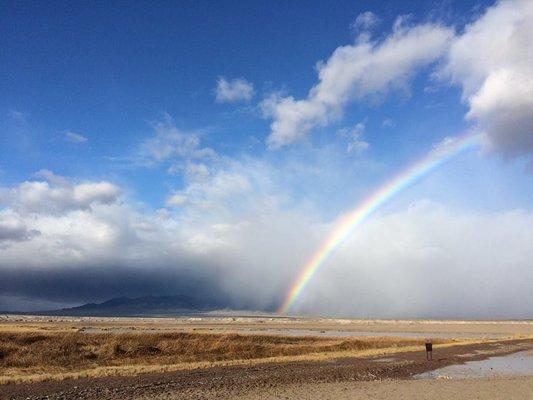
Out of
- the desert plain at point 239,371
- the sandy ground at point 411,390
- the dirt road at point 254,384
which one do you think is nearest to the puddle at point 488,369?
the desert plain at point 239,371

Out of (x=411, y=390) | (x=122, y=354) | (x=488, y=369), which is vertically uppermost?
(x=122, y=354)

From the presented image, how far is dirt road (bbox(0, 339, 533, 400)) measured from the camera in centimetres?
2333

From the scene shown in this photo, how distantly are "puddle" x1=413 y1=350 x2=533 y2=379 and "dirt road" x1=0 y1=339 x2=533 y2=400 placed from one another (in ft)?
5.17

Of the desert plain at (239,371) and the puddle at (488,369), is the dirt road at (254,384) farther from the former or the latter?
the puddle at (488,369)

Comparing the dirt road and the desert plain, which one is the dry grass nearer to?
the desert plain

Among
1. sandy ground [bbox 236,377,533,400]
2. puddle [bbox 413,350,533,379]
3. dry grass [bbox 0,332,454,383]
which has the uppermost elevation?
dry grass [bbox 0,332,454,383]

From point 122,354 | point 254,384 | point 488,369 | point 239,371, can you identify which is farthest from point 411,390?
point 122,354

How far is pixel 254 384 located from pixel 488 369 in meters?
19.2

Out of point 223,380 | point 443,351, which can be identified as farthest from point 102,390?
point 443,351

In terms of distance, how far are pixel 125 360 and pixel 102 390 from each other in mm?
15677

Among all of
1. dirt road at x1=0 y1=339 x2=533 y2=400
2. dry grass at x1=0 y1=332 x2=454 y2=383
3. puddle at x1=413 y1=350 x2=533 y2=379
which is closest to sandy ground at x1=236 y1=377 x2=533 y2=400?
dirt road at x1=0 y1=339 x2=533 y2=400

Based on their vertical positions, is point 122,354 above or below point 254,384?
above

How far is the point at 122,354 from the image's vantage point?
42.9 m

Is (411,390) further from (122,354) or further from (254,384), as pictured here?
(122,354)
